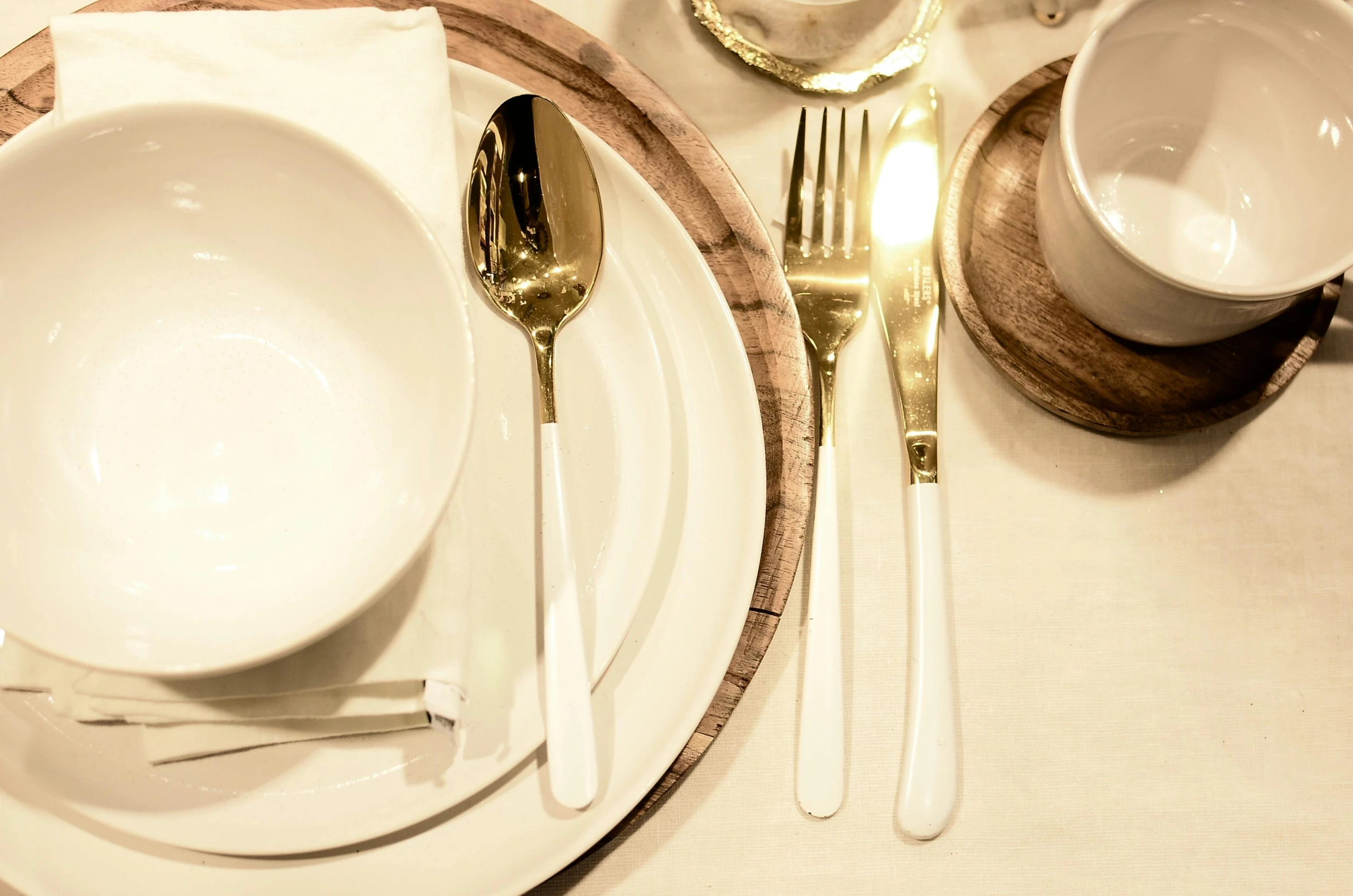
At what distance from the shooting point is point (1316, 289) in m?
0.52

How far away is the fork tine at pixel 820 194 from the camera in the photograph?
0.52 meters

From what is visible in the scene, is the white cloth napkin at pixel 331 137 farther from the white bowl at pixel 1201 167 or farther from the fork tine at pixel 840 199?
the white bowl at pixel 1201 167

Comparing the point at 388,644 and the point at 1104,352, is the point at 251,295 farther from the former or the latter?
the point at 1104,352

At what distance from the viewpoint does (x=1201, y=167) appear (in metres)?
0.54

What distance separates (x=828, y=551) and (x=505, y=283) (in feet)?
0.72

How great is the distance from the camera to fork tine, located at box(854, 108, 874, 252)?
1.72 feet

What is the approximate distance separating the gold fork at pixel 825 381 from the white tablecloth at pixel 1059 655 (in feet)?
0.06

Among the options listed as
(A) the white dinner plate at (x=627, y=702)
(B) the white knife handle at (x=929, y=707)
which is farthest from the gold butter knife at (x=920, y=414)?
(A) the white dinner plate at (x=627, y=702)

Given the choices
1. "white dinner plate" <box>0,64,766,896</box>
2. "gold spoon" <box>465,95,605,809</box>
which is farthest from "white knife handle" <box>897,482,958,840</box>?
"gold spoon" <box>465,95,605,809</box>

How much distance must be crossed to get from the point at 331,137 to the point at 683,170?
0.18 meters

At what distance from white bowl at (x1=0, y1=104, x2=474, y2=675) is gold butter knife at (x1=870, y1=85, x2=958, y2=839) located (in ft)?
0.85

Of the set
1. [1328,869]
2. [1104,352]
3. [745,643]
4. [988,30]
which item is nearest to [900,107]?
[988,30]

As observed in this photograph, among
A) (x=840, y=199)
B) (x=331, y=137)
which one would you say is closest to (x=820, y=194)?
(x=840, y=199)

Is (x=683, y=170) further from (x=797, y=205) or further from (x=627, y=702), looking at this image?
(x=627, y=702)
